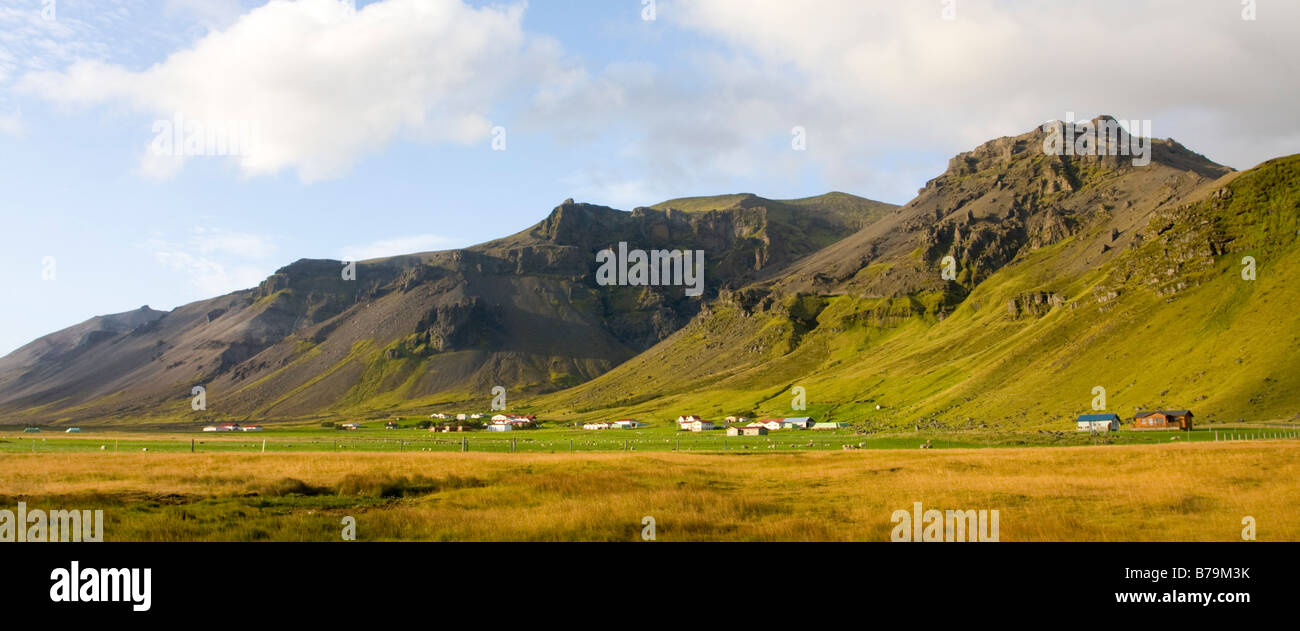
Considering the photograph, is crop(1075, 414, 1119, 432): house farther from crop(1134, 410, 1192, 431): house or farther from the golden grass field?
the golden grass field

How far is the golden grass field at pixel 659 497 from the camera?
85.4ft

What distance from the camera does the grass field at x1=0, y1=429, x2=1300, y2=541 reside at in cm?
2603

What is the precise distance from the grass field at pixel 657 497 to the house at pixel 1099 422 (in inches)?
3005

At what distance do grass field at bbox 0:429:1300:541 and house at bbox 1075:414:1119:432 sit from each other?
250ft

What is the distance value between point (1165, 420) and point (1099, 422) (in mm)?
9624

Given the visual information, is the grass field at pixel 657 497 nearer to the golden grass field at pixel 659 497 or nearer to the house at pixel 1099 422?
the golden grass field at pixel 659 497

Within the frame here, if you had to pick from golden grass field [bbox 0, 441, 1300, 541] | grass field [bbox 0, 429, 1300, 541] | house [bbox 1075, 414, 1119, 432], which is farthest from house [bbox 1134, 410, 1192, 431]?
golden grass field [bbox 0, 441, 1300, 541]
